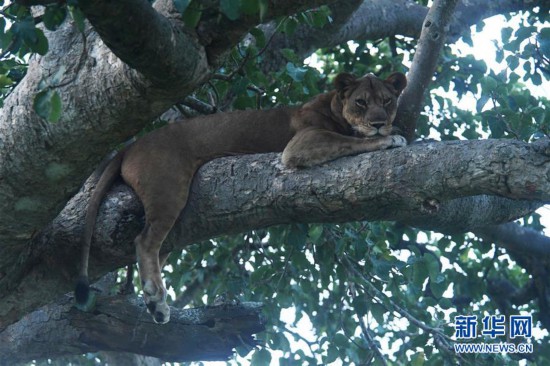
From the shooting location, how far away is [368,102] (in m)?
5.91

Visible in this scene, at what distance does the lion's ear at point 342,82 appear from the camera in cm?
607

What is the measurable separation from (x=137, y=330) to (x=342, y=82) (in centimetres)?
234

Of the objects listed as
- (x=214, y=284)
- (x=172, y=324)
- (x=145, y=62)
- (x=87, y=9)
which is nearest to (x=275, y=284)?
(x=214, y=284)

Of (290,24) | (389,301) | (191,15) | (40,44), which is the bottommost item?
(389,301)

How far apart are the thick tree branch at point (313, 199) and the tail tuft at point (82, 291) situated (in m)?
0.22

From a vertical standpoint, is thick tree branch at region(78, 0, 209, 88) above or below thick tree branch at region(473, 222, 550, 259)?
above

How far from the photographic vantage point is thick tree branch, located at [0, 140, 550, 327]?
400 centimetres

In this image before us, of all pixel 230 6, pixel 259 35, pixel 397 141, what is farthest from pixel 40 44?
pixel 397 141

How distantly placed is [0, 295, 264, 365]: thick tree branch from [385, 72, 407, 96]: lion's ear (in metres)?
1.93

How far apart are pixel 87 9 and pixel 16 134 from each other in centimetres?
115

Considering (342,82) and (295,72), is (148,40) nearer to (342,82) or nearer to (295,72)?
(295,72)

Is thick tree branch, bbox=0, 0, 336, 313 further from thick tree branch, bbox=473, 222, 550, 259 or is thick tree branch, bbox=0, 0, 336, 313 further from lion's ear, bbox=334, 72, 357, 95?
thick tree branch, bbox=473, 222, 550, 259

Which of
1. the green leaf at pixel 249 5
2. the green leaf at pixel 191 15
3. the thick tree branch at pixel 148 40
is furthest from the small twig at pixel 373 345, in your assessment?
the green leaf at pixel 249 5

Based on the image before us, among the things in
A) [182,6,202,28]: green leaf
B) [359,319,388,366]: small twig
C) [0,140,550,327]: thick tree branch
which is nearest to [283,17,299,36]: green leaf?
[0,140,550,327]: thick tree branch
